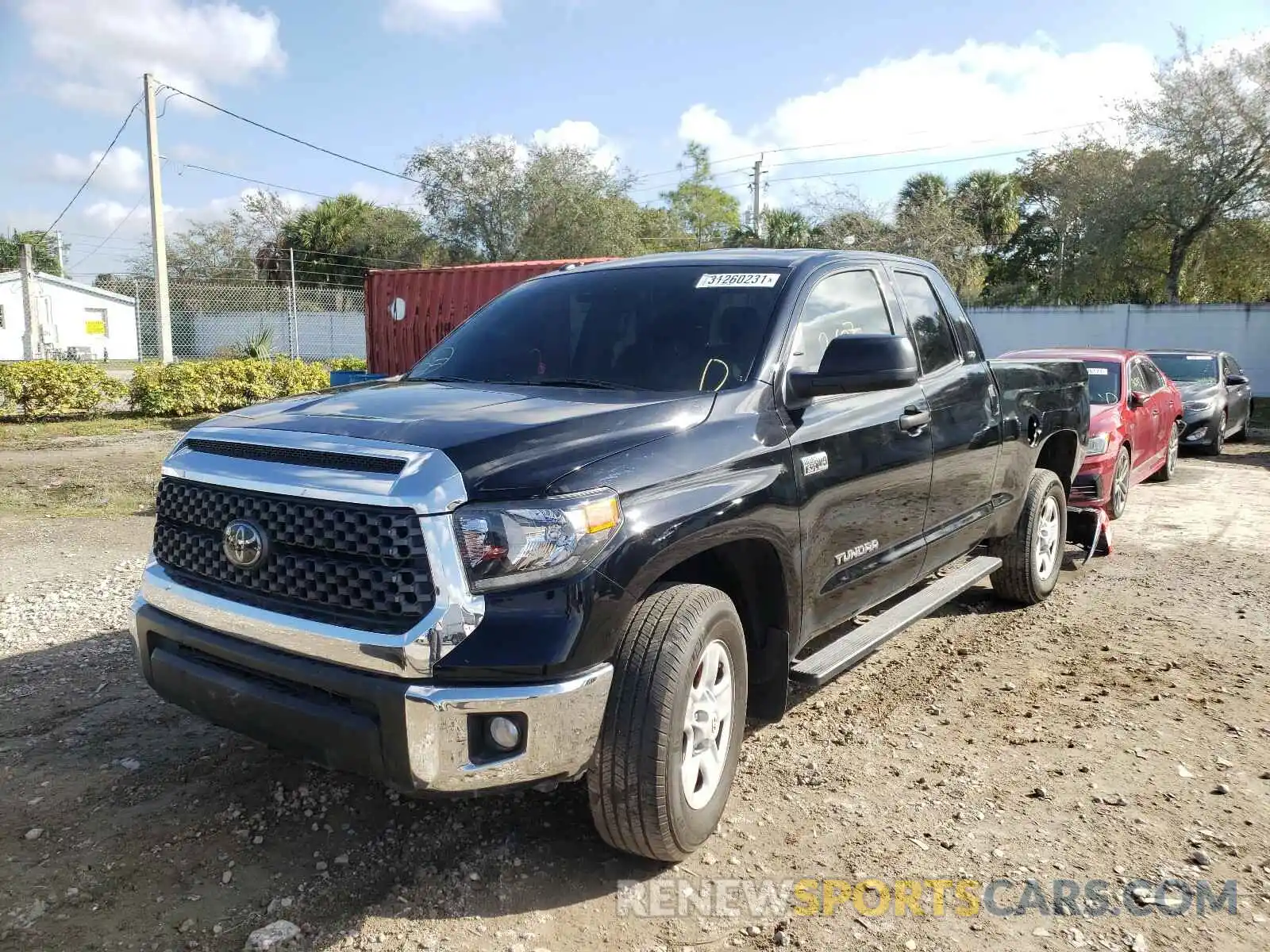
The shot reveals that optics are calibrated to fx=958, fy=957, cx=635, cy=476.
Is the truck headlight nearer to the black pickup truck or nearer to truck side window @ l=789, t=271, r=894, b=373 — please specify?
the black pickup truck

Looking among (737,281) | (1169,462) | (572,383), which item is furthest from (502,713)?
(1169,462)

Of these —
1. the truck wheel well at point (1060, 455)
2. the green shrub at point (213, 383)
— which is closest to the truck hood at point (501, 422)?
the truck wheel well at point (1060, 455)

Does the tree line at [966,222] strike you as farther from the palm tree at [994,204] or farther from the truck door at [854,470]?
the truck door at [854,470]

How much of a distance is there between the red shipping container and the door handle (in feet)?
30.6

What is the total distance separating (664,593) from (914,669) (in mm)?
2498

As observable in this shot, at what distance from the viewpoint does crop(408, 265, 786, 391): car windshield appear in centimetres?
354

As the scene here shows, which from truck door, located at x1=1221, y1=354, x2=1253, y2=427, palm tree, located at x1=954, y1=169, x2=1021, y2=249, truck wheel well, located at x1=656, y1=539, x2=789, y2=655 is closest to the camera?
truck wheel well, located at x1=656, y1=539, x2=789, y2=655

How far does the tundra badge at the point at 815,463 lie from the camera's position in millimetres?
3387

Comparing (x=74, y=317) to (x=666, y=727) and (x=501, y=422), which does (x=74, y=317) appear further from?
(x=666, y=727)

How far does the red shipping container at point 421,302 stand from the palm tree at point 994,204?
30.9 meters

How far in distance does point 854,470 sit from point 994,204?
41.1 metres

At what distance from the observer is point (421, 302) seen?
14469mm

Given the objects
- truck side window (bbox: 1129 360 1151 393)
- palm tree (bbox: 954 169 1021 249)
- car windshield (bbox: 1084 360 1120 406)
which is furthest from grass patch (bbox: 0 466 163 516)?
palm tree (bbox: 954 169 1021 249)

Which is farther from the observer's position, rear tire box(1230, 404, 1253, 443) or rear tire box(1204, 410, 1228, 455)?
rear tire box(1230, 404, 1253, 443)
